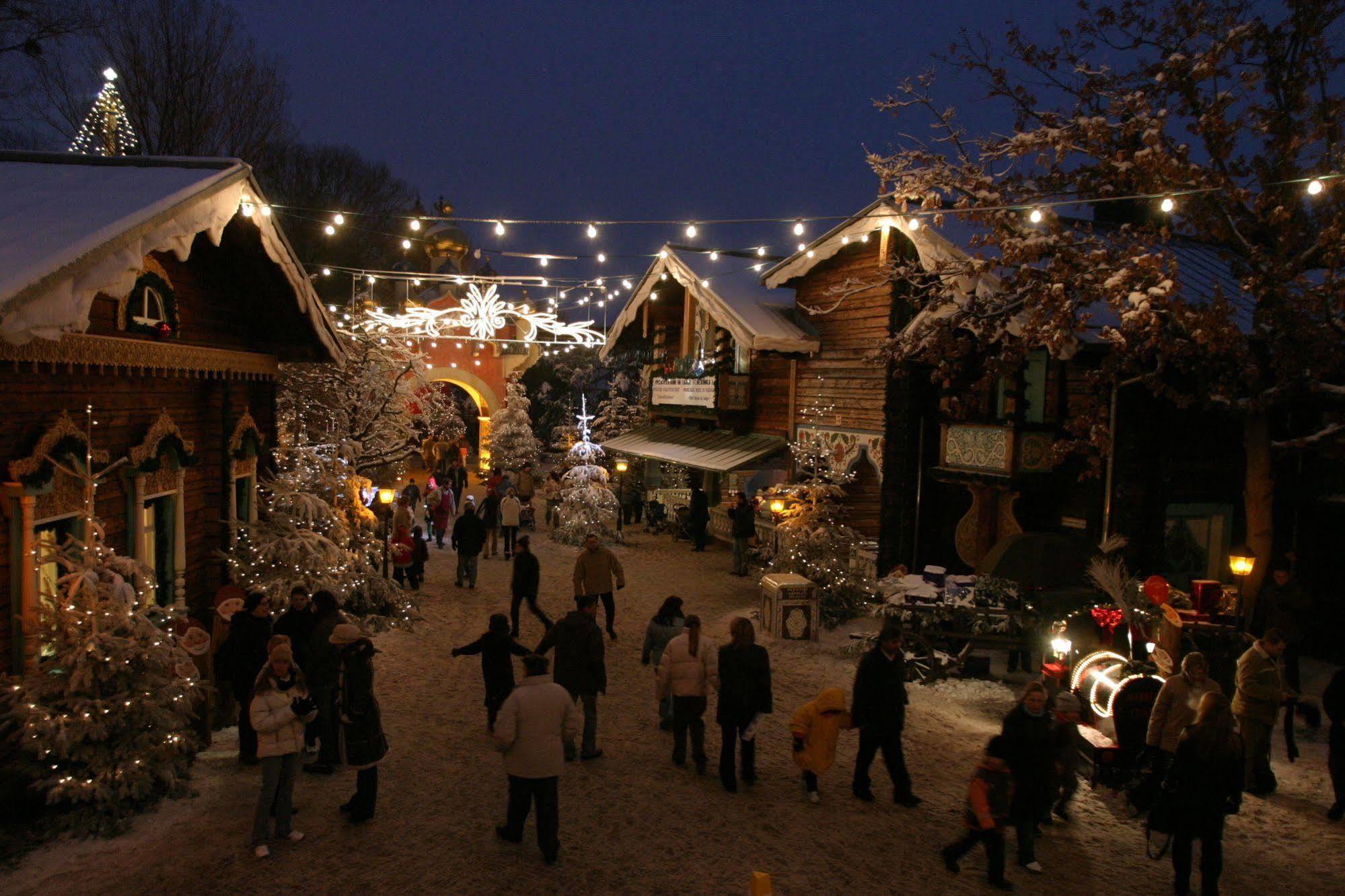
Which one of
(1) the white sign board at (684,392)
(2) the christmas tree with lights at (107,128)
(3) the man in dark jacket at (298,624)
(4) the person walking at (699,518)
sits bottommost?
(4) the person walking at (699,518)

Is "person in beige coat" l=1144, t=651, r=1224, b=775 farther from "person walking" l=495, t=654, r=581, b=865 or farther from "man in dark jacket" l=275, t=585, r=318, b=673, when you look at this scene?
"man in dark jacket" l=275, t=585, r=318, b=673

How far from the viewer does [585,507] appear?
76.1ft

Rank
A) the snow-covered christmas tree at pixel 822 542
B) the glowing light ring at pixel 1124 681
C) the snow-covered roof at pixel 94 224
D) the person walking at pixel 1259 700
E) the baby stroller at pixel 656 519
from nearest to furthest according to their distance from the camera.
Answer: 1. the snow-covered roof at pixel 94 224
2. the person walking at pixel 1259 700
3. the glowing light ring at pixel 1124 681
4. the snow-covered christmas tree at pixel 822 542
5. the baby stroller at pixel 656 519

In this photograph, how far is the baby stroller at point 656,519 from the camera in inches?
996

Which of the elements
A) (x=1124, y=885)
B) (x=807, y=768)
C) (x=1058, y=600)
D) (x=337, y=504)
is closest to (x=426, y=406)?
(x=337, y=504)

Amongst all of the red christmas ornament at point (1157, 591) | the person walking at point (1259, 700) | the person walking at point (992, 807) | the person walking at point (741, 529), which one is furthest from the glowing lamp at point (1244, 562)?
the person walking at point (741, 529)

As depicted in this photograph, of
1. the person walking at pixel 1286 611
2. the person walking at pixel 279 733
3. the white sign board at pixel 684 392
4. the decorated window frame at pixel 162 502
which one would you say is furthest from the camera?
the white sign board at pixel 684 392

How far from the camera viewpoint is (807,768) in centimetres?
769

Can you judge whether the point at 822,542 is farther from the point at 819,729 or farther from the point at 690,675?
the point at 819,729

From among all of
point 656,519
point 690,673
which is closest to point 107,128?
point 690,673

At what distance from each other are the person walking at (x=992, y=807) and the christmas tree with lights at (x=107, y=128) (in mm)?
10600

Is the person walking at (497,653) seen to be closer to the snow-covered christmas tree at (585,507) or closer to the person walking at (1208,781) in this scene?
the person walking at (1208,781)

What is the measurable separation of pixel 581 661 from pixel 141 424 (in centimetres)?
499

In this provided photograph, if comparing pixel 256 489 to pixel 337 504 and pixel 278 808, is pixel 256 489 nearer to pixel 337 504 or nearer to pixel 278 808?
pixel 337 504
